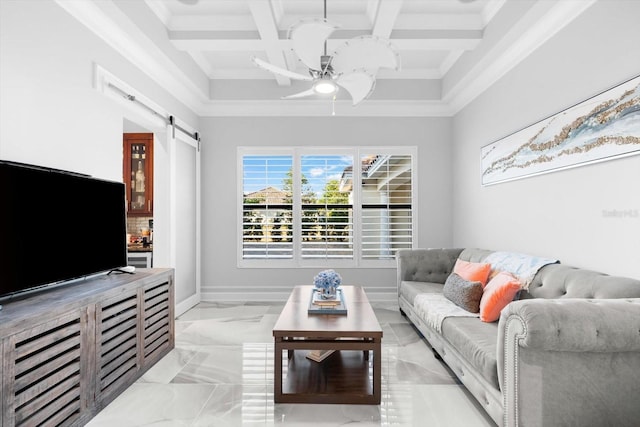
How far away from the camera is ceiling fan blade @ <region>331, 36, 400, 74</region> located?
226cm

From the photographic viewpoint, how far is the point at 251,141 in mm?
4844

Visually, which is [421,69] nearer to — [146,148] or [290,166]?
[290,166]

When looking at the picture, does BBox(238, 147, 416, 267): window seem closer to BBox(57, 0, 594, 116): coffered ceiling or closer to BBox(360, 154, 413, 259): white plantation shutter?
BBox(360, 154, 413, 259): white plantation shutter

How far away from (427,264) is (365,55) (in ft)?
8.30

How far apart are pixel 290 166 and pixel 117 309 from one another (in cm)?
306

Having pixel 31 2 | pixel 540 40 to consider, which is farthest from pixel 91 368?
pixel 540 40

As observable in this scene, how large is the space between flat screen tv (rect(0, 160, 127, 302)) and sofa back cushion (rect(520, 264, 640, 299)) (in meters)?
3.03

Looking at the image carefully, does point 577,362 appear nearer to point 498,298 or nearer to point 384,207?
point 498,298

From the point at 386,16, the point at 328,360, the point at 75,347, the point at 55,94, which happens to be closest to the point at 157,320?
the point at 75,347

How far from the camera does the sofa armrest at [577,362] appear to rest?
1.44 m

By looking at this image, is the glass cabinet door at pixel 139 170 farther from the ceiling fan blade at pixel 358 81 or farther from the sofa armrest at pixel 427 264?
the sofa armrest at pixel 427 264

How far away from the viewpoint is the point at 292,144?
485 centimetres

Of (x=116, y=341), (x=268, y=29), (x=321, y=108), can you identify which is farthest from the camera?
(x=321, y=108)

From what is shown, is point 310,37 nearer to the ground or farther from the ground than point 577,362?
farther from the ground
